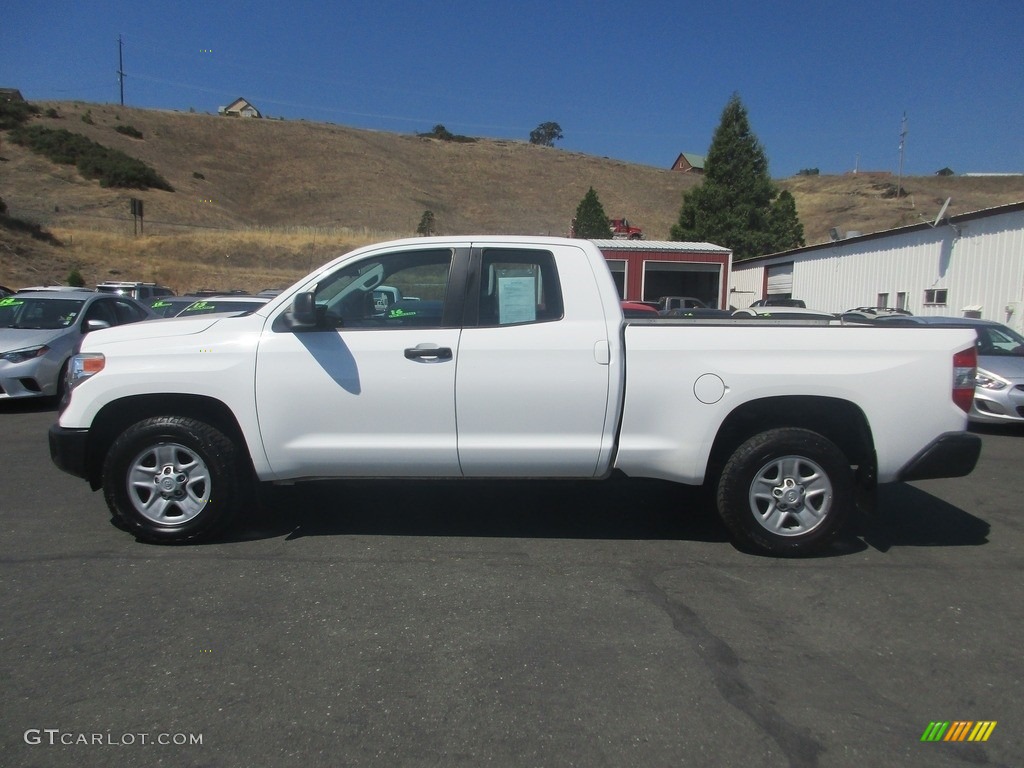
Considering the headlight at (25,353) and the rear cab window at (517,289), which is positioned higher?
the rear cab window at (517,289)

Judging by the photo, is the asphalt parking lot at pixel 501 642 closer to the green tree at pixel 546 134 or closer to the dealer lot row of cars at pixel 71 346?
the dealer lot row of cars at pixel 71 346

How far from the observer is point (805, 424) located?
4.98 m

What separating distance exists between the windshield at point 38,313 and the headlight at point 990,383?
1218 centimetres

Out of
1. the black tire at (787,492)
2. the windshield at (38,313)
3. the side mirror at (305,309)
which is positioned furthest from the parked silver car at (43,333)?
the black tire at (787,492)

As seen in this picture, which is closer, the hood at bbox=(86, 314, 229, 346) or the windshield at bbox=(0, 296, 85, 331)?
the hood at bbox=(86, 314, 229, 346)

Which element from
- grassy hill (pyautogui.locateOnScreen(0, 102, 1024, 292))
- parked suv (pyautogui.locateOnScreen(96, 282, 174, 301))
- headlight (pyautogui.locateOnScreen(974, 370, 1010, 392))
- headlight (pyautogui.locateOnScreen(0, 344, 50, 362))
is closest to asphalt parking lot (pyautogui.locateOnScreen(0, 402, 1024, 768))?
headlight (pyautogui.locateOnScreen(974, 370, 1010, 392))

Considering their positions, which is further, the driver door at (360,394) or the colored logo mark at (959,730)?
the driver door at (360,394)

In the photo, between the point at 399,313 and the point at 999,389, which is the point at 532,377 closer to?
the point at 399,313

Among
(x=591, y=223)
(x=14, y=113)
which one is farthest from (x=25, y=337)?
(x=14, y=113)

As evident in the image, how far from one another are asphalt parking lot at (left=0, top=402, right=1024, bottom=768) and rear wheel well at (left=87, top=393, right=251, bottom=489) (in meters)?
0.63

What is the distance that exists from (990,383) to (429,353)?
779 cm

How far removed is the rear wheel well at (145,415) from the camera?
4918 mm

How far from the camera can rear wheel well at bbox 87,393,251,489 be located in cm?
492

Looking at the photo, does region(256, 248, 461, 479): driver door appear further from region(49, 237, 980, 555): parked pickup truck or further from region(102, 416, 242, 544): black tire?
region(102, 416, 242, 544): black tire
